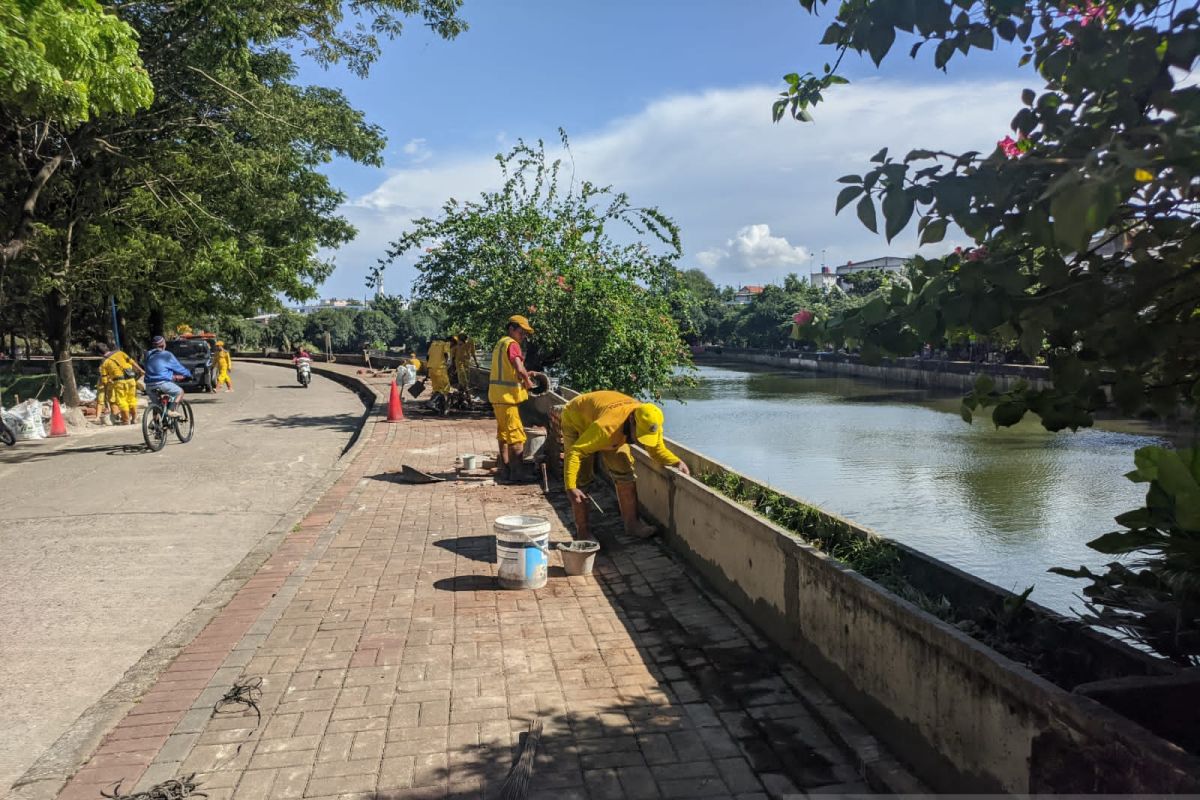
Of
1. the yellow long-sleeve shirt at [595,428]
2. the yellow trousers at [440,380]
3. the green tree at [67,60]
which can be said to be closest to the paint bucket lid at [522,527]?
the yellow long-sleeve shirt at [595,428]

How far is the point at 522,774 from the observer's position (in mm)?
3557

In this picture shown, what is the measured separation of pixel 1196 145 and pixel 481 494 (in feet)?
27.2

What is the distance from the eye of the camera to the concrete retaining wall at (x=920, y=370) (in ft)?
118

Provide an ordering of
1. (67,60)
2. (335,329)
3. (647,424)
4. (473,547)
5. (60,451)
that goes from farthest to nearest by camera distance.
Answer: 1. (335,329)
2. (60,451)
3. (67,60)
4. (473,547)
5. (647,424)

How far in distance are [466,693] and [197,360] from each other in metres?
26.7

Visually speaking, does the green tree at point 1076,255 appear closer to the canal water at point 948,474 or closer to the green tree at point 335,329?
the canal water at point 948,474

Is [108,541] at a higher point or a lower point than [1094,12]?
lower

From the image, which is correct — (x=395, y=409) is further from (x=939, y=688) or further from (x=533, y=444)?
(x=939, y=688)

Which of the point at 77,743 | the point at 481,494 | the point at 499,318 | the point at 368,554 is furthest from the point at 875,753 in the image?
the point at 499,318

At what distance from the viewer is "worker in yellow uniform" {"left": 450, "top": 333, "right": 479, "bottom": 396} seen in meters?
17.6

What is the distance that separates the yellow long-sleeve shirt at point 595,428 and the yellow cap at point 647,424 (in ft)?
0.25

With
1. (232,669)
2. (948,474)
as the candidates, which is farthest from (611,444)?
(948,474)

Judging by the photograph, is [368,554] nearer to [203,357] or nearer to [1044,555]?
[1044,555]

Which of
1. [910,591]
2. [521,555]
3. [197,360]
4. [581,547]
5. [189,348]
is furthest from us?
[189,348]
